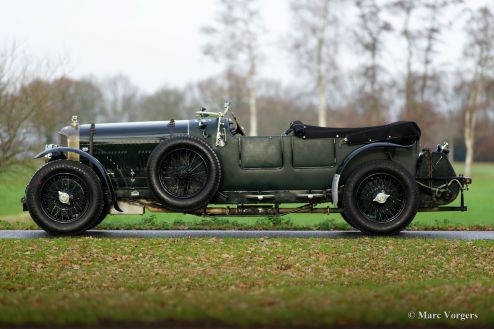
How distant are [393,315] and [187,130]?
671cm

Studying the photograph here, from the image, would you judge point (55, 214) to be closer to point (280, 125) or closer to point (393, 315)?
point (393, 315)

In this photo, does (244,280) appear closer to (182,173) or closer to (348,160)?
(182,173)

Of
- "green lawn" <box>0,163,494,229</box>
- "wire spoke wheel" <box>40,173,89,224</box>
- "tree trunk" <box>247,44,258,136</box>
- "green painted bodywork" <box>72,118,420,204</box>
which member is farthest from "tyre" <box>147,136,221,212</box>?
"tree trunk" <box>247,44,258,136</box>

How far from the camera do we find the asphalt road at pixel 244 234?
1321cm

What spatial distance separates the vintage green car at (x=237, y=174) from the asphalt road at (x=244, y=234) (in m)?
0.41

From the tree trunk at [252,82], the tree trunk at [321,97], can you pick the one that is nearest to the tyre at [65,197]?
the tree trunk at [321,97]

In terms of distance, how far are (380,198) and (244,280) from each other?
3.65 m

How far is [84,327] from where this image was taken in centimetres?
686

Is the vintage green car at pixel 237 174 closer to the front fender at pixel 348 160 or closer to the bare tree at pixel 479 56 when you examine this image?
the front fender at pixel 348 160

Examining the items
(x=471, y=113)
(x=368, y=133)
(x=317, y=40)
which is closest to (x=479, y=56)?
(x=471, y=113)

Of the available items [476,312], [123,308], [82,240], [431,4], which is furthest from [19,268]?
[431,4]

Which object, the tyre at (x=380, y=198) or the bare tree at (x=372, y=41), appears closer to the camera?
the tyre at (x=380, y=198)

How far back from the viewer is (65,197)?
13.0 metres

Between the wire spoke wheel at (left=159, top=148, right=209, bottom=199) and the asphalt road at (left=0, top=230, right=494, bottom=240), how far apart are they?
771 millimetres
